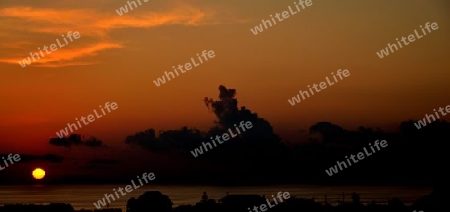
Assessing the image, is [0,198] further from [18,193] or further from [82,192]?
[82,192]

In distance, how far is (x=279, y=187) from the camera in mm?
135500

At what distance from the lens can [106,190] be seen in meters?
155

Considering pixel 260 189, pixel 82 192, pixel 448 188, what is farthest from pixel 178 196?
pixel 448 188

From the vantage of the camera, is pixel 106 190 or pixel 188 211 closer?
pixel 188 211

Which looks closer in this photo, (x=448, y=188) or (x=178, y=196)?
(x=448, y=188)

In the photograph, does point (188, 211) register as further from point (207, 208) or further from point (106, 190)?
point (106, 190)

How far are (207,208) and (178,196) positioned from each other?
68151mm

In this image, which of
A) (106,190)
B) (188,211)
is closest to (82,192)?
(106,190)

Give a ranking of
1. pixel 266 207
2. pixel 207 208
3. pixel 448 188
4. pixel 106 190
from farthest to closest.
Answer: pixel 106 190 → pixel 207 208 → pixel 266 207 → pixel 448 188

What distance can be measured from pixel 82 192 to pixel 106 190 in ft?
26.8

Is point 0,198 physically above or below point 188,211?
above

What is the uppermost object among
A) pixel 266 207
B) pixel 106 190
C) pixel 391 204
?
pixel 106 190

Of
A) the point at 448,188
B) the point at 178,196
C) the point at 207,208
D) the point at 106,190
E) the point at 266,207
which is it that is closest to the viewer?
the point at 448,188

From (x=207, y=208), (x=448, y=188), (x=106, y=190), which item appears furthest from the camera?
(x=106, y=190)
